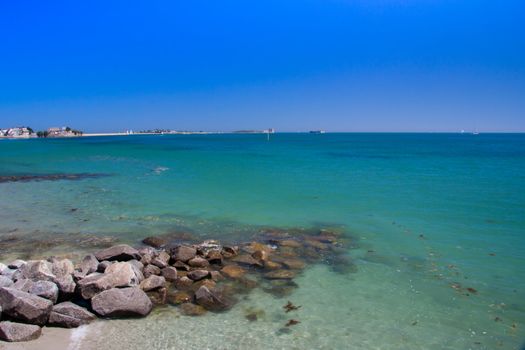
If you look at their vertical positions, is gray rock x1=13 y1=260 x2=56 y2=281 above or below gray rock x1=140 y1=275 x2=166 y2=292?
above

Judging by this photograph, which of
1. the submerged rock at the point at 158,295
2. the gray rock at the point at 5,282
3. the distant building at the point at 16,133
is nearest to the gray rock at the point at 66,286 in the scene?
the gray rock at the point at 5,282

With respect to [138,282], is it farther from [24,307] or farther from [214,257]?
Result: [214,257]

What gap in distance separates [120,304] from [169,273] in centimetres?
201

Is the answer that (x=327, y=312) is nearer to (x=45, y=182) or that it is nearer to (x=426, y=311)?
(x=426, y=311)

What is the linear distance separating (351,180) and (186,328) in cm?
2459

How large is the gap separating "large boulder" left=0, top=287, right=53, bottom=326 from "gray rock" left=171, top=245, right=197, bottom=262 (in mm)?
3857

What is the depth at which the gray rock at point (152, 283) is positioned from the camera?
29.1 feet

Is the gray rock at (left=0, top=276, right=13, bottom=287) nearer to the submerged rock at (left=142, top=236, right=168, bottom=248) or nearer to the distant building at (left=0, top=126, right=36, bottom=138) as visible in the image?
the submerged rock at (left=142, top=236, right=168, bottom=248)

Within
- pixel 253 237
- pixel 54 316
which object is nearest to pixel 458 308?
pixel 253 237

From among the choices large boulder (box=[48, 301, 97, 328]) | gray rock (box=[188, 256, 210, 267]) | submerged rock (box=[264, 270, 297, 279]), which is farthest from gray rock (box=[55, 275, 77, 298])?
submerged rock (box=[264, 270, 297, 279])

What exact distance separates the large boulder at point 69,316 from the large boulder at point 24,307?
0.17 m

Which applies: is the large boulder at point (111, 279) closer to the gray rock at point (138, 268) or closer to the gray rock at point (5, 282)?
the gray rock at point (138, 268)

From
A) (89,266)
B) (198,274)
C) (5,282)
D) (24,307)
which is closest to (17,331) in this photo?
(24,307)

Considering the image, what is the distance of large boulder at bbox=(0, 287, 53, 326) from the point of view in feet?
23.5
